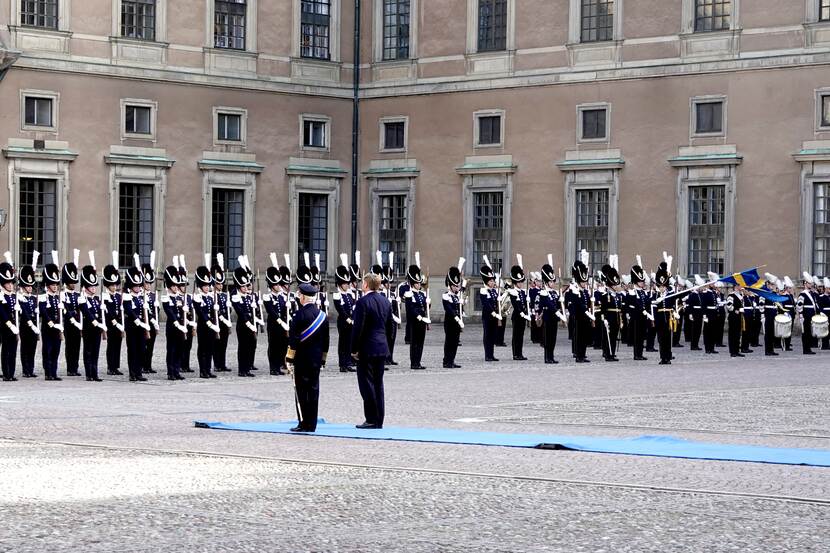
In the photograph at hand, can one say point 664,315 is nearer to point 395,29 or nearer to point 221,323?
point 221,323

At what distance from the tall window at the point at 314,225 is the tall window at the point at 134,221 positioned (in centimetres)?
453

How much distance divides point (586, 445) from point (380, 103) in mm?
32617

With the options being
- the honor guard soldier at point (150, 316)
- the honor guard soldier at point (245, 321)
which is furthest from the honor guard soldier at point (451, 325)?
the honor guard soldier at point (150, 316)

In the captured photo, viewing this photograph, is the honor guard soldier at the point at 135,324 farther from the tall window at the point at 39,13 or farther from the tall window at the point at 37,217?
the tall window at the point at 39,13

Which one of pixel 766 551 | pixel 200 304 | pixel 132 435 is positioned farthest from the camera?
pixel 200 304

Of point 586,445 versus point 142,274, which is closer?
point 586,445

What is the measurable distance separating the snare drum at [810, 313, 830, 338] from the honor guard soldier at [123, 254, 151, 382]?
14670mm

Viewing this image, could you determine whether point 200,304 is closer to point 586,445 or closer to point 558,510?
point 586,445

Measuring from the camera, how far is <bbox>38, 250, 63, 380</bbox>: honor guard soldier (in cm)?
2527

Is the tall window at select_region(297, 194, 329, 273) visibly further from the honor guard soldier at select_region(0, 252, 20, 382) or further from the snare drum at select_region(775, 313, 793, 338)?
the honor guard soldier at select_region(0, 252, 20, 382)

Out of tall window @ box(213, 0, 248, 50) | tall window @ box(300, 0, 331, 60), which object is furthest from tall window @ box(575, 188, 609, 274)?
tall window @ box(213, 0, 248, 50)

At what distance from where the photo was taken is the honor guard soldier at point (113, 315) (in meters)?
26.2

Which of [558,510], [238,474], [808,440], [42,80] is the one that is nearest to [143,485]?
[238,474]

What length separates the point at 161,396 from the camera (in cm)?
2194
